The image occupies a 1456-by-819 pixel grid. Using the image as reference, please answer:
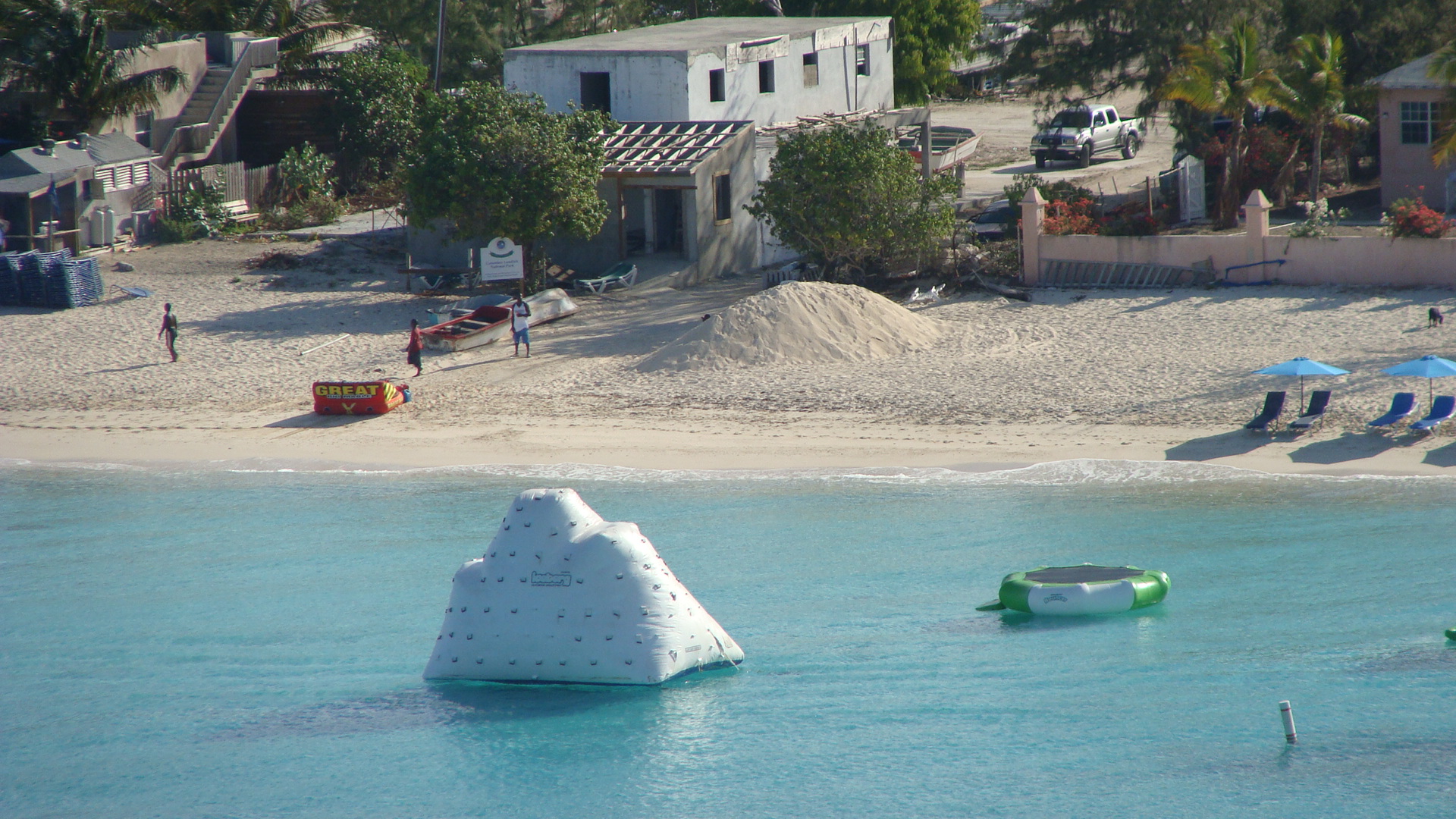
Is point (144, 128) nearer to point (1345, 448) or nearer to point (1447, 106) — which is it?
point (1447, 106)

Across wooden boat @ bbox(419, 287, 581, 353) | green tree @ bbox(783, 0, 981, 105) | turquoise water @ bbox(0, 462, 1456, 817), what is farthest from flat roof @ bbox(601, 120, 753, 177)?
green tree @ bbox(783, 0, 981, 105)

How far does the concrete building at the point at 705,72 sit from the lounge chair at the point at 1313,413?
58.6 ft

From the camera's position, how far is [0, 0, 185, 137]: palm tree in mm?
37312

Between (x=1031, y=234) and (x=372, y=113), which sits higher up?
(x=372, y=113)

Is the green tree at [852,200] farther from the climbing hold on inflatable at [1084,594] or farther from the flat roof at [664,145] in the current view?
the climbing hold on inflatable at [1084,594]

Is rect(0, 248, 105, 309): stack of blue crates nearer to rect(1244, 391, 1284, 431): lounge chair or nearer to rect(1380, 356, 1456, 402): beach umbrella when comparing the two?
rect(1244, 391, 1284, 431): lounge chair

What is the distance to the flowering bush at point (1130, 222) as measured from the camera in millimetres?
29578

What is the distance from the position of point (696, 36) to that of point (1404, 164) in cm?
1798

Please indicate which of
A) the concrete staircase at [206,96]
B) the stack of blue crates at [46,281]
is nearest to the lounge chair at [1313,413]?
the stack of blue crates at [46,281]

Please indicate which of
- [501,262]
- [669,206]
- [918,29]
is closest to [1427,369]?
[501,262]

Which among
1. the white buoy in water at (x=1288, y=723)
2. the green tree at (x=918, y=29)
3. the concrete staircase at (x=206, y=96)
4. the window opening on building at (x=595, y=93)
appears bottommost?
the white buoy in water at (x=1288, y=723)

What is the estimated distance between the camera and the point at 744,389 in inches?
968

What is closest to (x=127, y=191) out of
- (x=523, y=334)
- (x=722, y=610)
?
(x=523, y=334)

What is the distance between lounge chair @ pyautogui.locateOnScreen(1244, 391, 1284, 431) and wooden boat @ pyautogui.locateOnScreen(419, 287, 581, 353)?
564 inches
